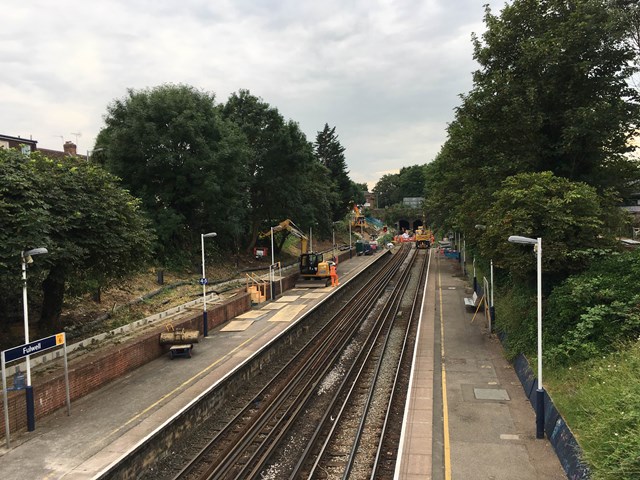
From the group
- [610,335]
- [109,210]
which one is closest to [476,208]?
[610,335]

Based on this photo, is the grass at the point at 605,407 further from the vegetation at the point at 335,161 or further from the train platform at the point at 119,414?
the vegetation at the point at 335,161

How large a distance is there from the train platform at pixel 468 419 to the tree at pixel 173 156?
19.3 metres

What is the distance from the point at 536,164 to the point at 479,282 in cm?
1250

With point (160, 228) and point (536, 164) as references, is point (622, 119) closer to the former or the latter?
point (536, 164)

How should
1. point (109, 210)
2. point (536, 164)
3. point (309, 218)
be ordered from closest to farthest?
Answer: point (109, 210)
point (536, 164)
point (309, 218)

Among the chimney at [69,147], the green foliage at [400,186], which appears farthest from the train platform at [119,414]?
the green foliage at [400,186]

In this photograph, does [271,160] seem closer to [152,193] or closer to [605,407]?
[152,193]

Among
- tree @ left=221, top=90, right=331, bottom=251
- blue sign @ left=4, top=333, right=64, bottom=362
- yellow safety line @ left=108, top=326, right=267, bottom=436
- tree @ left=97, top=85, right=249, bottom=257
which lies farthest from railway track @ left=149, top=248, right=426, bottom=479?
tree @ left=221, top=90, right=331, bottom=251

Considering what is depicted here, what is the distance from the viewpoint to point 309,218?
45875 millimetres

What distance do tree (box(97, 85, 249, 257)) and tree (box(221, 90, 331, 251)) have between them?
7.95 m

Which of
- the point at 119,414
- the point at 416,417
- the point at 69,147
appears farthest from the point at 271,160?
the point at 416,417

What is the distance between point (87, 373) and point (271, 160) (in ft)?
103

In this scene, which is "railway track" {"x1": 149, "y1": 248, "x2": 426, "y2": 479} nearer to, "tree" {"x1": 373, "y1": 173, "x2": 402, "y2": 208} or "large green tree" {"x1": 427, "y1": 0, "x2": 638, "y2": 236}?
"large green tree" {"x1": 427, "y1": 0, "x2": 638, "y2": 236}

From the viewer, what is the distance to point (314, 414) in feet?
48.2
